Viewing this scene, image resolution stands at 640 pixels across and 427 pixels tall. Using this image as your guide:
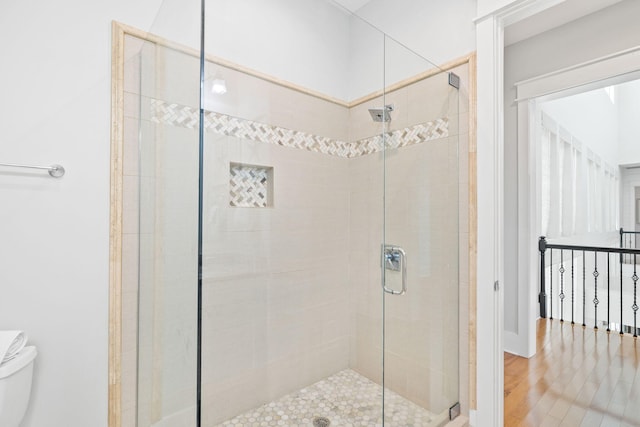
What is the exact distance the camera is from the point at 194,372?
43.4 inches

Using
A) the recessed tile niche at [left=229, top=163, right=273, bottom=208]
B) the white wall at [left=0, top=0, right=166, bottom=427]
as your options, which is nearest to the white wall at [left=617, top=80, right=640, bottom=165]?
the recessed tile niche at [left=229, top=163, right=273, bottom=208]

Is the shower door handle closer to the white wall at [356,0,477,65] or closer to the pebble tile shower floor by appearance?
the pebble tile shower floor

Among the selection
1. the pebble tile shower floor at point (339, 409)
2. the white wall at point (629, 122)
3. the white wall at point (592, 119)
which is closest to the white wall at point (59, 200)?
the pebble tile shower floor at point (339, 409)

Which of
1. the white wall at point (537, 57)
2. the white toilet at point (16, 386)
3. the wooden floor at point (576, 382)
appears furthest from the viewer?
the white wall at point (537, 57)

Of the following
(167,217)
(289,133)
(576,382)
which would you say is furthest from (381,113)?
(576,382)

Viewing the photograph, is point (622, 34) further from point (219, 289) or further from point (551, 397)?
point (219, 289)

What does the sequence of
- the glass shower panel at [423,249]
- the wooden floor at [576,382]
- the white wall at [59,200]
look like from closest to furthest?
the white wall at [59,200], the glass shower panel at [423,249], the wooden floor at [576,382]

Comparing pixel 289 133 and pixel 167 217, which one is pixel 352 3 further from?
pixel 167 217

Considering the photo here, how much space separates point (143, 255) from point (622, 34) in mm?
3412

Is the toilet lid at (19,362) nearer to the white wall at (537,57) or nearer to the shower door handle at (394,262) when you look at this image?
the shower door handle at (394,262)

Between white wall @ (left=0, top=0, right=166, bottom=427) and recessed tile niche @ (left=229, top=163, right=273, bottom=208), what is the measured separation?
0.56m

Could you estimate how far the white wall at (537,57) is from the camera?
226 centimetres

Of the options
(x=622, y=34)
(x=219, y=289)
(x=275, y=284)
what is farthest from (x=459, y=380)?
(x=622, y=34)

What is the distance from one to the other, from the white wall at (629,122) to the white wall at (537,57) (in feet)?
19.0
